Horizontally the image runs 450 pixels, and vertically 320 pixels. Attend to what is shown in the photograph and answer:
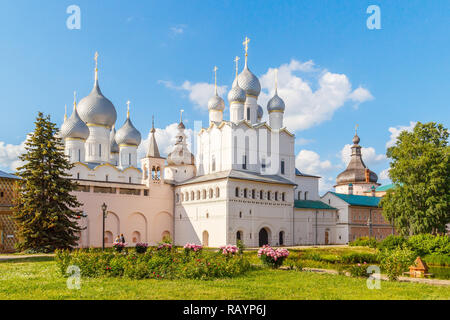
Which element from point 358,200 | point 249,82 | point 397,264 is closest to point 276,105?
point 249,82

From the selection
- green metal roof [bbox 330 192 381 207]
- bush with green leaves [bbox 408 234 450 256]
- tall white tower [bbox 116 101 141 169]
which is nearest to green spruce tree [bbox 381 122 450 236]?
bush with green leaves [bbox 408 234 450 256]

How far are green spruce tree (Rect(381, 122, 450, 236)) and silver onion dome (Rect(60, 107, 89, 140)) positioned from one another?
26.7m

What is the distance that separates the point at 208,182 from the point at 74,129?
13.3 m

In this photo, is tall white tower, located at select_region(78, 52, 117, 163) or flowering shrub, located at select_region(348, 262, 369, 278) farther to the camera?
tall white tower, located at select_region(78, 52, 117, 163)

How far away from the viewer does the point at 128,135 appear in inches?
1784

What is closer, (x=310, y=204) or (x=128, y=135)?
(x=310, y=204)

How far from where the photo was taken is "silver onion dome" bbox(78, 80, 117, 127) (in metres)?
42.5

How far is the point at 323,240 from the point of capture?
44.0 m

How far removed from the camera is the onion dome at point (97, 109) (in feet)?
140

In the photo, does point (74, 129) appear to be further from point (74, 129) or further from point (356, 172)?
point (356, 172)

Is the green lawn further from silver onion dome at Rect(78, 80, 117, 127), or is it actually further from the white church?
silver onion dome at Rect(78, 80, 117, 127)
